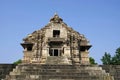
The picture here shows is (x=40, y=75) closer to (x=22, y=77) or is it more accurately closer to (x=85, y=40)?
(x=22, y=77)

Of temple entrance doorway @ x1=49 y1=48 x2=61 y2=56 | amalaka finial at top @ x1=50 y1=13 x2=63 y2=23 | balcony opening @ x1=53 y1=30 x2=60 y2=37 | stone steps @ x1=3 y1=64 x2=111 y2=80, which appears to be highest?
amalaka finial at top @ x1=50 y1=13 x2=63 y2=23

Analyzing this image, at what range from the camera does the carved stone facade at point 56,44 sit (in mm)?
23906

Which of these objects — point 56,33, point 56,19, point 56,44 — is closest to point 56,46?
point 56,44

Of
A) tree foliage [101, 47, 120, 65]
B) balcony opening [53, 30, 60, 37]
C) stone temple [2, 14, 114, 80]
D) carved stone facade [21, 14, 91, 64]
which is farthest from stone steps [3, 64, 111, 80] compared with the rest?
tree foliage [101, 47, 120, 65]

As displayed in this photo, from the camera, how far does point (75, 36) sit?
993 inches

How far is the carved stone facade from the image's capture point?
23.9 metres

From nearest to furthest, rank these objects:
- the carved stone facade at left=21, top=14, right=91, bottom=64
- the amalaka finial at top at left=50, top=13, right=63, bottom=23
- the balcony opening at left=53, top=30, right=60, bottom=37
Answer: the carved stone facade at left=21, top=14, right=91, bottom=64, the balcony opening at left=53, top=30, right=60, bottom=37, the amalaka finial at top at left=50, top=13, right=63, bottom=23

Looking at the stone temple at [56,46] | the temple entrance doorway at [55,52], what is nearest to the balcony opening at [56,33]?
the stone temple at [56,46]

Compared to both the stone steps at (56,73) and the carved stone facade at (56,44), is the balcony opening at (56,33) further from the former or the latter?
the stone steps at (56,73)

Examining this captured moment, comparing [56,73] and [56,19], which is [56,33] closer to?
[56,19]

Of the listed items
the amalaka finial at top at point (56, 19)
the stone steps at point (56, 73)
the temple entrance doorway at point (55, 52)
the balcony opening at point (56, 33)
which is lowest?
the stone steps at point (56, 73)

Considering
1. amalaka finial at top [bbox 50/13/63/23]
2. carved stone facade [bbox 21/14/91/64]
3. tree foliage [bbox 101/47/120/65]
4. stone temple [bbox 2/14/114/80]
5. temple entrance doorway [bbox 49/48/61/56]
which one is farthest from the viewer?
tree foliage [bbox 101/47/120/65]

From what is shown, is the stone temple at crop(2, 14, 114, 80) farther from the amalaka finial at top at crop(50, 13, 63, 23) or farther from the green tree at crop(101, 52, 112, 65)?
the green tree at crop(101, 52, 112, 65)

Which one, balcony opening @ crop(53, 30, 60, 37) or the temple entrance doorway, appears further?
balcony opening @ crop(53, 30, 60, 37)
